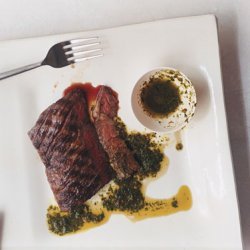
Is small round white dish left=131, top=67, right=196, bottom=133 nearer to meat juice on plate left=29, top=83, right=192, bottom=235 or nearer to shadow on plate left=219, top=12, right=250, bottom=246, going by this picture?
meat juice on plate left=29, top=83, right=192, bottom=235

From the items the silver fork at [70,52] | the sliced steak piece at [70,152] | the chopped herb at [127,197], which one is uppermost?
the silver fork at [70,52]

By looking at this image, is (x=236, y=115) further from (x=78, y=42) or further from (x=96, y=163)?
(x=78, y=42)

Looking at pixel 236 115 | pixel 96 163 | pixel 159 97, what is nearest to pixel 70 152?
pixel 96 163

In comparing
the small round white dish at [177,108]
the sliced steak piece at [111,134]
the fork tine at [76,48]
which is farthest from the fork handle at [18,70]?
the small round white dish at [177,108]

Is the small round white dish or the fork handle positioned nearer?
the small round white dish

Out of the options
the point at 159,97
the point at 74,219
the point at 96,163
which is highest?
the point at 159,97

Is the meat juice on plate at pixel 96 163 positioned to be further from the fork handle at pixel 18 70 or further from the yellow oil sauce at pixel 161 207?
the fork handle at pixel 18 70

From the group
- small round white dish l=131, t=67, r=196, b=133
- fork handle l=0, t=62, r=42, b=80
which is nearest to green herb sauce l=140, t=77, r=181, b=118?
small round white dish l=131, t=67, r=196, b=133
